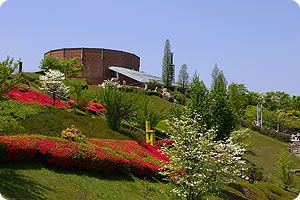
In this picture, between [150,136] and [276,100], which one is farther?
[276,100]

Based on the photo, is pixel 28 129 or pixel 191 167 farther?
pixel 28 129

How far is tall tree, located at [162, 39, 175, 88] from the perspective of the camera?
2618 inches

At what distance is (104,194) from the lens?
1020cm

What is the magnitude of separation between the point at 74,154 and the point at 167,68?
186 feet

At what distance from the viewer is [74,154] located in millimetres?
11242

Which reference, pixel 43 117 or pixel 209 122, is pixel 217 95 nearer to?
pixel 209 122

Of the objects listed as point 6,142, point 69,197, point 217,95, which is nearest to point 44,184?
point 69,197

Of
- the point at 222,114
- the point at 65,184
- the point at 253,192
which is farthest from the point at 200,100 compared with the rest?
the point at 65,184

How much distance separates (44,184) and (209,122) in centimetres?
1350

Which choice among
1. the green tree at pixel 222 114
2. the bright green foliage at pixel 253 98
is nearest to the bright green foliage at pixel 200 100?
the green tree at pixel 222 114

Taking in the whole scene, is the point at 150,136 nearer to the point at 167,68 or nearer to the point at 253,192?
the point at 253,192

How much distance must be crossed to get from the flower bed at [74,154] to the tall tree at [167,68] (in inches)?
2093

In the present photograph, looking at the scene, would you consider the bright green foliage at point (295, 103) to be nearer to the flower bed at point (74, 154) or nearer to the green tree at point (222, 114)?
the green tree at point (222, 114)

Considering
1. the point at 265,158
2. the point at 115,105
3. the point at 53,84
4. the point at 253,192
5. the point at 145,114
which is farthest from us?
the point at 265,158
